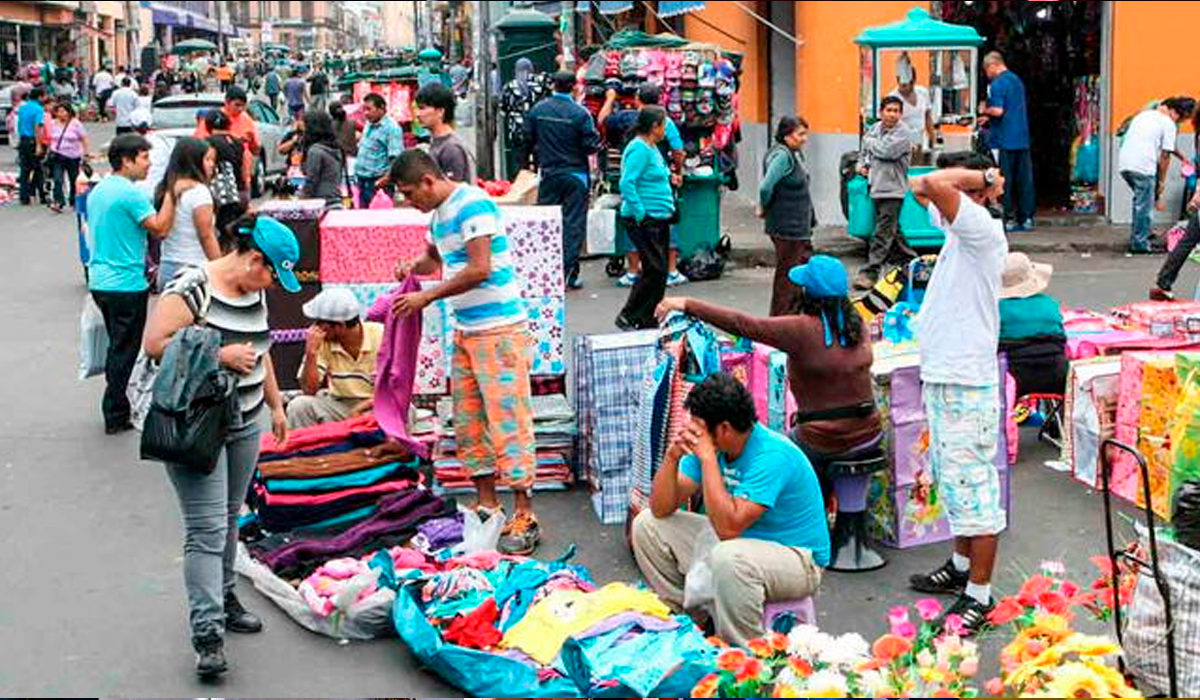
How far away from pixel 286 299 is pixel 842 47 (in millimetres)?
9913

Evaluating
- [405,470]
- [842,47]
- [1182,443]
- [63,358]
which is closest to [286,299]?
[405,470]

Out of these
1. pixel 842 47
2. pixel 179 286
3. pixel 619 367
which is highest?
pixel 842 47

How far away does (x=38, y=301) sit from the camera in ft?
46.0

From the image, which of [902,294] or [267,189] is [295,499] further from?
[267,189]

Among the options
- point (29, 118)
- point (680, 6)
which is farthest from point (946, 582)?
point (29, 118)

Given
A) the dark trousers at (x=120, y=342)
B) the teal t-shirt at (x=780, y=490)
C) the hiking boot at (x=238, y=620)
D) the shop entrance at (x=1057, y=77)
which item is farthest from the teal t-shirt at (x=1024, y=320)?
the shop entrance at (x=1057, y=77)

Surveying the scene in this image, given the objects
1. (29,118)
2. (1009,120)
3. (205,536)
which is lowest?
(205,536)

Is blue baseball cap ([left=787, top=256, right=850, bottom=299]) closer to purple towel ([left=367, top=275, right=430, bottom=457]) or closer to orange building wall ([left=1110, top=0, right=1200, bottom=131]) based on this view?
purple towel ([left=367, top=275, right=430, bottom=457])

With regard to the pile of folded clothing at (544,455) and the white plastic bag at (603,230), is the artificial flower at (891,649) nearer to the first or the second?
the pile of folded clothing at (544,455)

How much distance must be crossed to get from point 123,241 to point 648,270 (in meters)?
4.24

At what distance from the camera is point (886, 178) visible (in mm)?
13445

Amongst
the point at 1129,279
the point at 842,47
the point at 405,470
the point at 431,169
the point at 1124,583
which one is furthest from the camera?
the point at 842,47

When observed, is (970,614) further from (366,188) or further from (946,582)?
(366,188)

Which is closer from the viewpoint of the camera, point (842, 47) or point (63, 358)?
point (63, 358)
